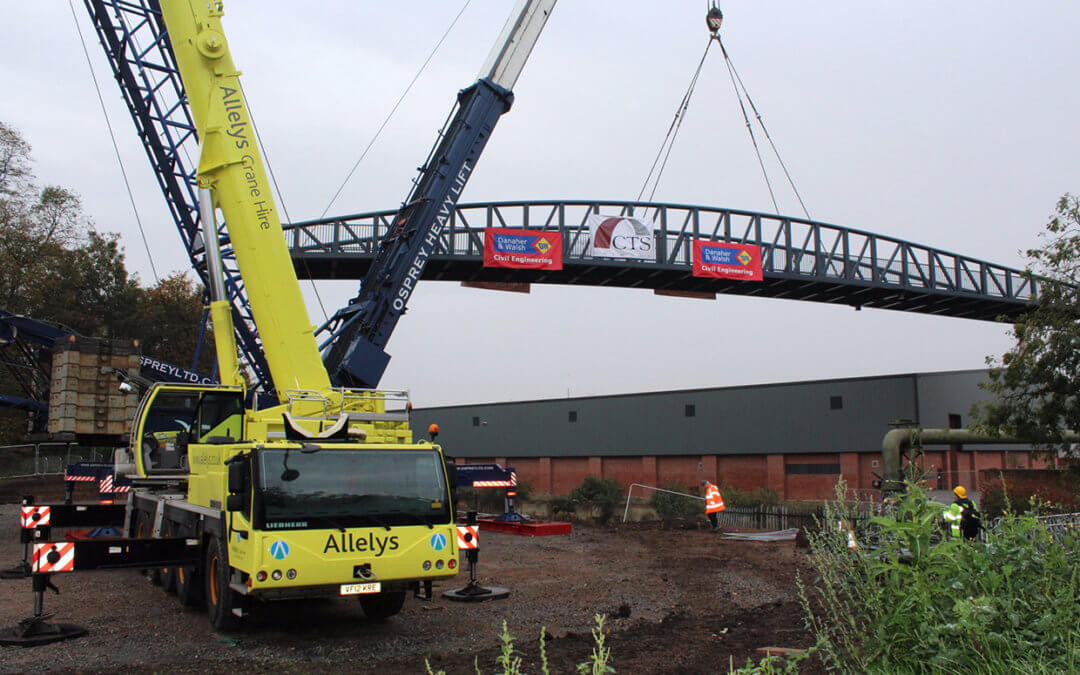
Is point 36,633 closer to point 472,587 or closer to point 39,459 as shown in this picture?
point 472,587

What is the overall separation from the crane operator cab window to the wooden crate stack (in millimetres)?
4768

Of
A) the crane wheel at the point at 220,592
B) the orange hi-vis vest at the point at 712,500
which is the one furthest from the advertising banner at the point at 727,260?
the crane wheel at the point at 220,592

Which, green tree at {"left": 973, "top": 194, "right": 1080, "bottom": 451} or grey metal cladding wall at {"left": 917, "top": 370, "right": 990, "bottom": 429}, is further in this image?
grey metal cladding wall at {"left": 917, "top": 370, "right": 990, "bottom": 429}

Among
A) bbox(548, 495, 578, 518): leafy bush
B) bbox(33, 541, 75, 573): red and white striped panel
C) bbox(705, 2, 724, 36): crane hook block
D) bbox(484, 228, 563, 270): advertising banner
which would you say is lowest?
bbox(548, 495, 578, 518): leafy bush

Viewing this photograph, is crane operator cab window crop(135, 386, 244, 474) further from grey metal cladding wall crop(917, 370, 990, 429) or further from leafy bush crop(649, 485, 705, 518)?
grey metal cladding wall crop(917, 370, 990, 429)

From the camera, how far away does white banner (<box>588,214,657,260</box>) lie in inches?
1336

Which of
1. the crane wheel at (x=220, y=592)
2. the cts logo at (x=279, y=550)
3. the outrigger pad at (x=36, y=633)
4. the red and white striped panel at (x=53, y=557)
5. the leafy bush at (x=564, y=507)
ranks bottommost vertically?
the leafy bush at (x=564, y=507)

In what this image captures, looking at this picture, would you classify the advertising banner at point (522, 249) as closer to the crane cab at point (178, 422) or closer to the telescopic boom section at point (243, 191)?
the telescopic boom section at point (243, 191)

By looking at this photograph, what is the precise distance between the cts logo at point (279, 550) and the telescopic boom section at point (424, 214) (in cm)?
888

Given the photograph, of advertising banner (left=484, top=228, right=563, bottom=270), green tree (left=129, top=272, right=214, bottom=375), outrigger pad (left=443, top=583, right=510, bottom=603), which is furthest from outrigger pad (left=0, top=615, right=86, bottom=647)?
green tree (left=129, top=272, right=214, bottom=375)

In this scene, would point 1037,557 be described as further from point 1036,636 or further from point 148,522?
point 148,522

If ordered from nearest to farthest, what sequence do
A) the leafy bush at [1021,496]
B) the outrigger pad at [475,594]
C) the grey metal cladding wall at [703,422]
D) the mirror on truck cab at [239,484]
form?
the mirror on truck cab at [239,484], the outrigger pad at [475,594], the leafy bush at [1021,496], the grey metal cladding wall at [703,422]

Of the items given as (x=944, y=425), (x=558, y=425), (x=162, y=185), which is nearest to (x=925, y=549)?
(x=162, y=185)

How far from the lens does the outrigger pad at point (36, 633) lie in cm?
873
